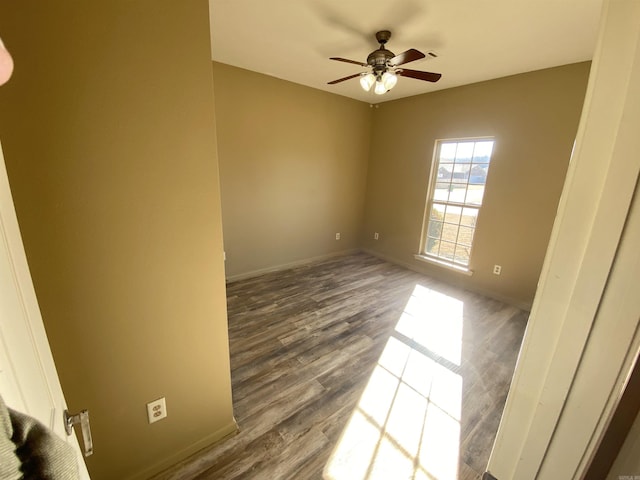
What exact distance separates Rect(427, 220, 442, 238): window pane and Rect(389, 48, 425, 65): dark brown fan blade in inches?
95.2

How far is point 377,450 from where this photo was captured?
1.46 metres

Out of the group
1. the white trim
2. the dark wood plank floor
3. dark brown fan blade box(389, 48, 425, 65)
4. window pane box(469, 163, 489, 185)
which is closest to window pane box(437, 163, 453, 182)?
window pane box(469, 163, 489, 185)

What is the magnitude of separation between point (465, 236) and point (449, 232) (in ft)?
0.71

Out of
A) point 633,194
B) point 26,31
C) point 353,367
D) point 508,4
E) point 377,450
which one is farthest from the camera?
point 353,367

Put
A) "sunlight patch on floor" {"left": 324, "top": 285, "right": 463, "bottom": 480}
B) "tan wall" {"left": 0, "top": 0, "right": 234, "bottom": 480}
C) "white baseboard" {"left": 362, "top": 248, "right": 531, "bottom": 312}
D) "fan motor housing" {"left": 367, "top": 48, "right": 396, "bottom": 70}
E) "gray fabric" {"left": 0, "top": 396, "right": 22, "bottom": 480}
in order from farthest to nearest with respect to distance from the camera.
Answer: "white baseboard" {"left": 362, "top": 248, "right": 531, "bottom": 312}, "fan motor housing" {"left": 367, "top": 48, "right": 396, "bottom": 70}, "sunlight patch on floor" {"left": 324, "top": 285, "right": 463, "bottom": 480}, "tan wall" {"left": 0, "top": 0, "right": 234, "bottom": 480}, "gray fabric" {"left": 0, "top": 396, "right": 22, "bottom": 480}

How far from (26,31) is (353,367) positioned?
2.33 meters

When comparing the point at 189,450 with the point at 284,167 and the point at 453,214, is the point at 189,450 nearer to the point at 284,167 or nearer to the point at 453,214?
the point at 284,167

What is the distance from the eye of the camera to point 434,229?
384 centimetres

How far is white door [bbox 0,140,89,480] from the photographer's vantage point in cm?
44

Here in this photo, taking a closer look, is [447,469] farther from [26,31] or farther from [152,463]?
[26,31]

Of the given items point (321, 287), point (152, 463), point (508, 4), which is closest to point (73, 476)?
point (152, 463)

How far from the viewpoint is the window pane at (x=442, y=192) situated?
11.9 feet

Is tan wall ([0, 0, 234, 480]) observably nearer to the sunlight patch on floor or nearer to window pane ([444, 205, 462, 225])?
the sunlight patch on floor

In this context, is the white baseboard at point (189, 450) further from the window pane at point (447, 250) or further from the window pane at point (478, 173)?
the window pane at point (478, 173)
